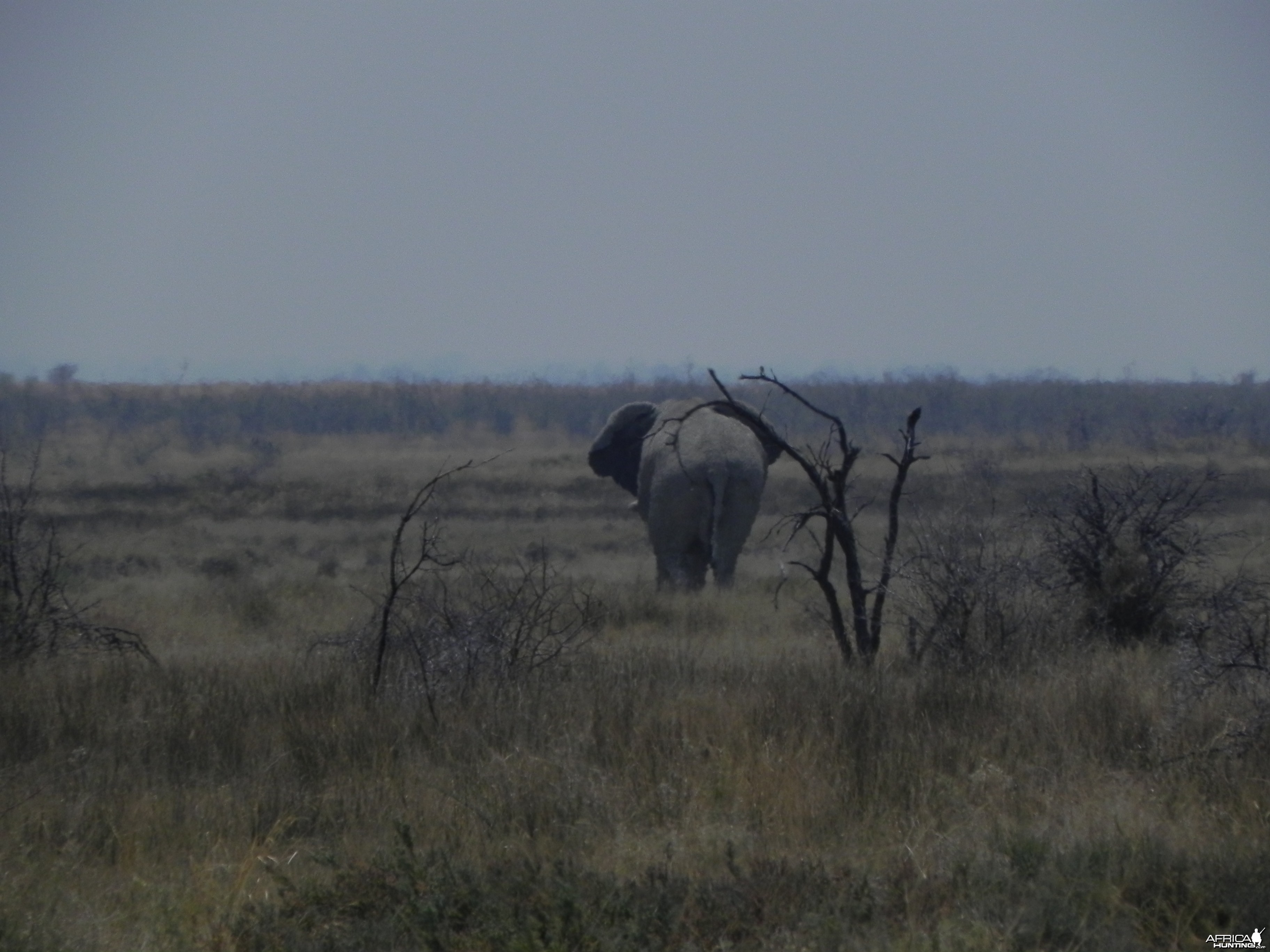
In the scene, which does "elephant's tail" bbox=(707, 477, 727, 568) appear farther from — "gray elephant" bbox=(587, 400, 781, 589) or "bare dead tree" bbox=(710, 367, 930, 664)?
"bare dead tree" bbox=(710, 367, 930, 664)

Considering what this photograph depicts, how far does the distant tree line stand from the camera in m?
71.2

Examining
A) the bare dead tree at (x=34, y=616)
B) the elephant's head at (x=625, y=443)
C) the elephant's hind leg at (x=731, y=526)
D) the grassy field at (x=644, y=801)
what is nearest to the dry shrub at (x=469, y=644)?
the grassy field at (x=644, y=801)

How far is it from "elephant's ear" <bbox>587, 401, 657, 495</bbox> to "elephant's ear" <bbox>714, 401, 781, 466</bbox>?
1.82m

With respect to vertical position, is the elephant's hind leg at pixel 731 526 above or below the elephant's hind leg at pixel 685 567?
above

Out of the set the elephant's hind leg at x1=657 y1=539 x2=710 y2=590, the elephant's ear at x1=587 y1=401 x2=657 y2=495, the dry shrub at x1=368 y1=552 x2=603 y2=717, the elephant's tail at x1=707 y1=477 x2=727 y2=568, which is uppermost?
the elephant's ear at x1=587 y1=401 x2=657 y2=495

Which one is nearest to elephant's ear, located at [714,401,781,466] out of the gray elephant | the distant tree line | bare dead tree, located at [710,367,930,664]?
the gray elephant

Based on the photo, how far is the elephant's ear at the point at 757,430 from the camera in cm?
991

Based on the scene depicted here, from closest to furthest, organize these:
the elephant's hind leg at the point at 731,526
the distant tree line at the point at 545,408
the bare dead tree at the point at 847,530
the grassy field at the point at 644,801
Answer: the grassy field at the point at 644,801
the bare dead tree at the point at 847,530
the elephant's hind leg at the point at 731,526
the distant tree line at the point at 545,408

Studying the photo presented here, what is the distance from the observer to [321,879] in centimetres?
548

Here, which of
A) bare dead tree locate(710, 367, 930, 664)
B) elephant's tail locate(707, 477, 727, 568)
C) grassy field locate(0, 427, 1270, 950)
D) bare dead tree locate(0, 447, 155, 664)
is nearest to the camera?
grassy field locate(0, 427, 1270, 950)

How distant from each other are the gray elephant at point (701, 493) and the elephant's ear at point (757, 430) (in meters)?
0.06

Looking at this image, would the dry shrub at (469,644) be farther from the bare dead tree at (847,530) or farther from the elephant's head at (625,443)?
the elephant's head at (625,443)

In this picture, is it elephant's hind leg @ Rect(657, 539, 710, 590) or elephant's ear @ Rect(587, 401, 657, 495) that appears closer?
elephant's hind leg @ Rect(657, 539, 710, 590)

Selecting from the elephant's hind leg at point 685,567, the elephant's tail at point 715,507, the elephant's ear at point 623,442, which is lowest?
the elephant's hind leg at point 685,567
